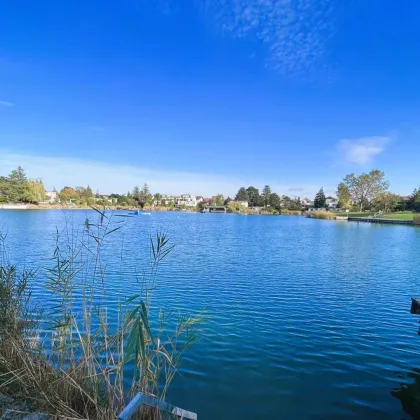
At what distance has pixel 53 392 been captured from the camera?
358 cm

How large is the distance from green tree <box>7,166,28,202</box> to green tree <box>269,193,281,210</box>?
105735 millimetres

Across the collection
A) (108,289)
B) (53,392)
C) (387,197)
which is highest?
(387,197)

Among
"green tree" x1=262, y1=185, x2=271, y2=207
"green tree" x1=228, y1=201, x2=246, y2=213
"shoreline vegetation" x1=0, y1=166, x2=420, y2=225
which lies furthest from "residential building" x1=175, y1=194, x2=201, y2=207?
"green tree" x1=262, y1=185, x2=271, y2=207

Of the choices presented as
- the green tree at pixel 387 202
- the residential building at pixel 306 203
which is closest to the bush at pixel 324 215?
the green tree at pixel 387 202

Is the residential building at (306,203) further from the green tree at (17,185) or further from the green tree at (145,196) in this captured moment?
the green tree at (17,185)

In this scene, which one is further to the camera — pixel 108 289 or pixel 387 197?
pixel 387 197

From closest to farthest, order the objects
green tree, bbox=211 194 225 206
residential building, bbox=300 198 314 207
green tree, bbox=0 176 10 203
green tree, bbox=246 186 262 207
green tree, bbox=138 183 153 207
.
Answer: green tree, bbox=0 176 10 203
green tree, bbox=138 183 153 207
green tree, bbox=211 194 225 206
residential building, bbox=300 198 314 207
green tree, bbox=246 186 262 207

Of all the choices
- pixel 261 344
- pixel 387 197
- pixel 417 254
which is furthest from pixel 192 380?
pixel 387 197

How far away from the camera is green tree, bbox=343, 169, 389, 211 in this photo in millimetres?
96625

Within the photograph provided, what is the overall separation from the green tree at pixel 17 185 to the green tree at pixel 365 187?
330ft

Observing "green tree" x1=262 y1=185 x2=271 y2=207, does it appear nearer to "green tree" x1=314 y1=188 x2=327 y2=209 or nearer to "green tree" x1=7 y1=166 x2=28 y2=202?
"green tree" x1=314 y1=188 x2=327 y2=209

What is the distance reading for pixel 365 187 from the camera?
10094cm

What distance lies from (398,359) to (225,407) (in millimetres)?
4577

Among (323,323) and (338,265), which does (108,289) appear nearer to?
(323,323)
